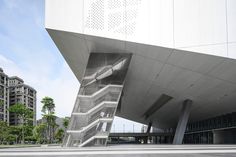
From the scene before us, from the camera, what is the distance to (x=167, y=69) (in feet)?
77.2

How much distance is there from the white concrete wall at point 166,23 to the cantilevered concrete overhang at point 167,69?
53cm

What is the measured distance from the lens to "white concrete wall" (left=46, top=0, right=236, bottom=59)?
64.6 ft

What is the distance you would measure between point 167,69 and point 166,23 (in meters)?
4.88

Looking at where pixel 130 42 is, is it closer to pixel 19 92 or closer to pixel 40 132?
pixel 40 132

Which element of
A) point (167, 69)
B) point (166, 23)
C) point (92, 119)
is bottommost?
point (92, 119)

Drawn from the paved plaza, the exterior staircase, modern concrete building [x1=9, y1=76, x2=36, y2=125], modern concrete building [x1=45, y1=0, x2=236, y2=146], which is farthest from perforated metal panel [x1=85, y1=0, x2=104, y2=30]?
modern concrete building [x1=9, y1=76, x2=36, y2=125]

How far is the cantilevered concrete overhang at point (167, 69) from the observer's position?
20625 millimetres

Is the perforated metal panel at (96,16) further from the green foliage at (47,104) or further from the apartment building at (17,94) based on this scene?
the apartment building at (17,94)

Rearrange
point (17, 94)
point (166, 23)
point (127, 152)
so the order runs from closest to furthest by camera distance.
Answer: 1. point (127, 152)
2. point (166, 23)
3. point (17, 94)

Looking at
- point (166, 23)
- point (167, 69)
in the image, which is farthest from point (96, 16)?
point (167, 69)

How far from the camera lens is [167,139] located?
190 ft

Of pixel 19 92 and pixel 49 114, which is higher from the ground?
pixel 19 92

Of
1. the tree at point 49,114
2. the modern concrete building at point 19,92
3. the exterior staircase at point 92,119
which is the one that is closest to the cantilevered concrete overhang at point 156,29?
the exterior staircase at point 92,119

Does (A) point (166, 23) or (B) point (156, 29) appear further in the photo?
(A) point (166, 23)
